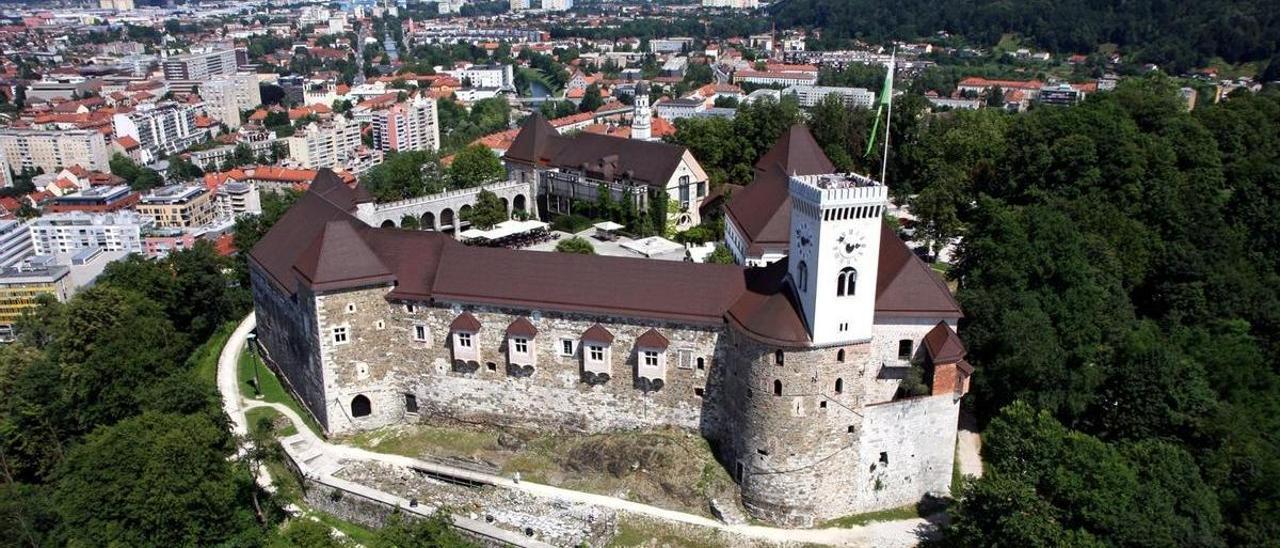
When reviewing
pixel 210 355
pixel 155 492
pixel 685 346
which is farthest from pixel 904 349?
pixel 210 355

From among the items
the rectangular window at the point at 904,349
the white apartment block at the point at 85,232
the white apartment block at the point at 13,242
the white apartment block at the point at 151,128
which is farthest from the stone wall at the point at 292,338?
the white apartment block at the point at 151,128

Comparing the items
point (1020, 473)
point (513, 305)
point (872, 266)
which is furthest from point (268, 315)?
point (1020, 473)

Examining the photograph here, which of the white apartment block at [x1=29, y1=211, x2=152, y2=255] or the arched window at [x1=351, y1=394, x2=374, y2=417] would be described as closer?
the arched window at [x1=351, y1=394, x2=374, y2=417]

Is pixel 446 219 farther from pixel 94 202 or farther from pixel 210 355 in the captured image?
pixel 94 202

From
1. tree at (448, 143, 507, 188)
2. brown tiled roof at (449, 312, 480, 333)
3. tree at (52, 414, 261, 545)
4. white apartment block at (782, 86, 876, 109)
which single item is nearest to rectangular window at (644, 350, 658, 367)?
brown tiled roof at (449, 312, 480, 333)

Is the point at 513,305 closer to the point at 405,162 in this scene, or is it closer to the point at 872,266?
the point at 872,266

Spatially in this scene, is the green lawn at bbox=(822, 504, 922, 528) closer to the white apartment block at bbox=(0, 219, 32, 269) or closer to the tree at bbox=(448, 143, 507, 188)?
the tree at bbox=(448, 143, 507, 188)
